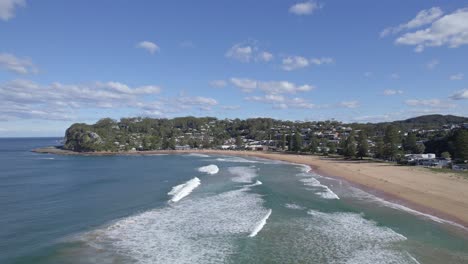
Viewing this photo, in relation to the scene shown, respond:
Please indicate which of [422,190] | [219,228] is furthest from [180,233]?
[422,190]

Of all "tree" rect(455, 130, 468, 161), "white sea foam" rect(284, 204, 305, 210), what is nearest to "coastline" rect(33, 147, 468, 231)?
"white sea foam" rect(284, 204, 305, 210)

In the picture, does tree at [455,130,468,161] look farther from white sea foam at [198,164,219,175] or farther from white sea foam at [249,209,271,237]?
white sea foam at [249,209,271,237]

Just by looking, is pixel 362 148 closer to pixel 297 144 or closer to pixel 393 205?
pixel 297 144

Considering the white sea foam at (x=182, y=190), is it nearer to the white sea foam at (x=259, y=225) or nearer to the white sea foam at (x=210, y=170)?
the white sea foam at (x=259, y=225)

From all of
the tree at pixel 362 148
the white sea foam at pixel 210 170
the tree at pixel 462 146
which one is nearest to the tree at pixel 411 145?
the tree at pixel 362 148

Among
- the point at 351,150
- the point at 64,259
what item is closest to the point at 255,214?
the point at 64,259
